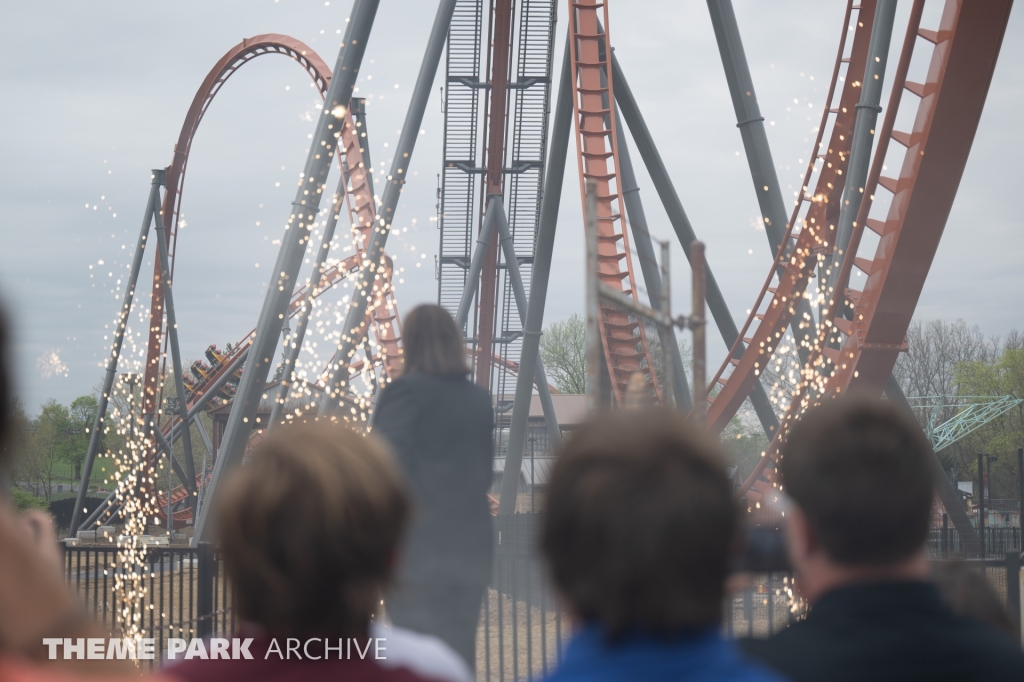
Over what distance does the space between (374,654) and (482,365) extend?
13092 millimetres

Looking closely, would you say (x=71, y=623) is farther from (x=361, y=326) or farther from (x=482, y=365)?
(x=482, y=365)

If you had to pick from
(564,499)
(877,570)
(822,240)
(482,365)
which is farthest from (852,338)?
(482,365)

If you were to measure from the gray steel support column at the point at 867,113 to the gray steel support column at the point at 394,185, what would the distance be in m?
3.44

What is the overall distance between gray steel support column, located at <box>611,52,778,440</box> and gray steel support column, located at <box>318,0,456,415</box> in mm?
2061

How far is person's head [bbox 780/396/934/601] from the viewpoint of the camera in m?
1.17

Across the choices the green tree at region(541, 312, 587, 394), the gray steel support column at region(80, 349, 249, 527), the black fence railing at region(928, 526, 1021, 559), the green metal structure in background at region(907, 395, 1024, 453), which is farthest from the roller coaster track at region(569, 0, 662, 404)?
the green tree at region(541, 312, 587, 394)

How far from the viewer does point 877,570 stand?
119cm

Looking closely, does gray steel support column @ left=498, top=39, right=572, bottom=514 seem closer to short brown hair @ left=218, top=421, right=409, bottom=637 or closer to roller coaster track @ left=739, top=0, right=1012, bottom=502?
roller coaster track @ left=739, top=0, right=1012, bottom=502

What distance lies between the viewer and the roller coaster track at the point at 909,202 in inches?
202

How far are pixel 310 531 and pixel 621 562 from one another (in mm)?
339

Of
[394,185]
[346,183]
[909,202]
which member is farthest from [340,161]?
[909,202]

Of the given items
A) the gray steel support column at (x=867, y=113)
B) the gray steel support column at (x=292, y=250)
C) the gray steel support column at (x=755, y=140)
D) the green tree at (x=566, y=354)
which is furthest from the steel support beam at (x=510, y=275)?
the green tree at (x=566, y=354)

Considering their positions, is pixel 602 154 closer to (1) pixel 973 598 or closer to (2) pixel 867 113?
(2) pixel 867 113

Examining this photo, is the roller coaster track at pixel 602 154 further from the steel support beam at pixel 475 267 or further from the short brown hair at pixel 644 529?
the short brown hair at pixel 644 529
